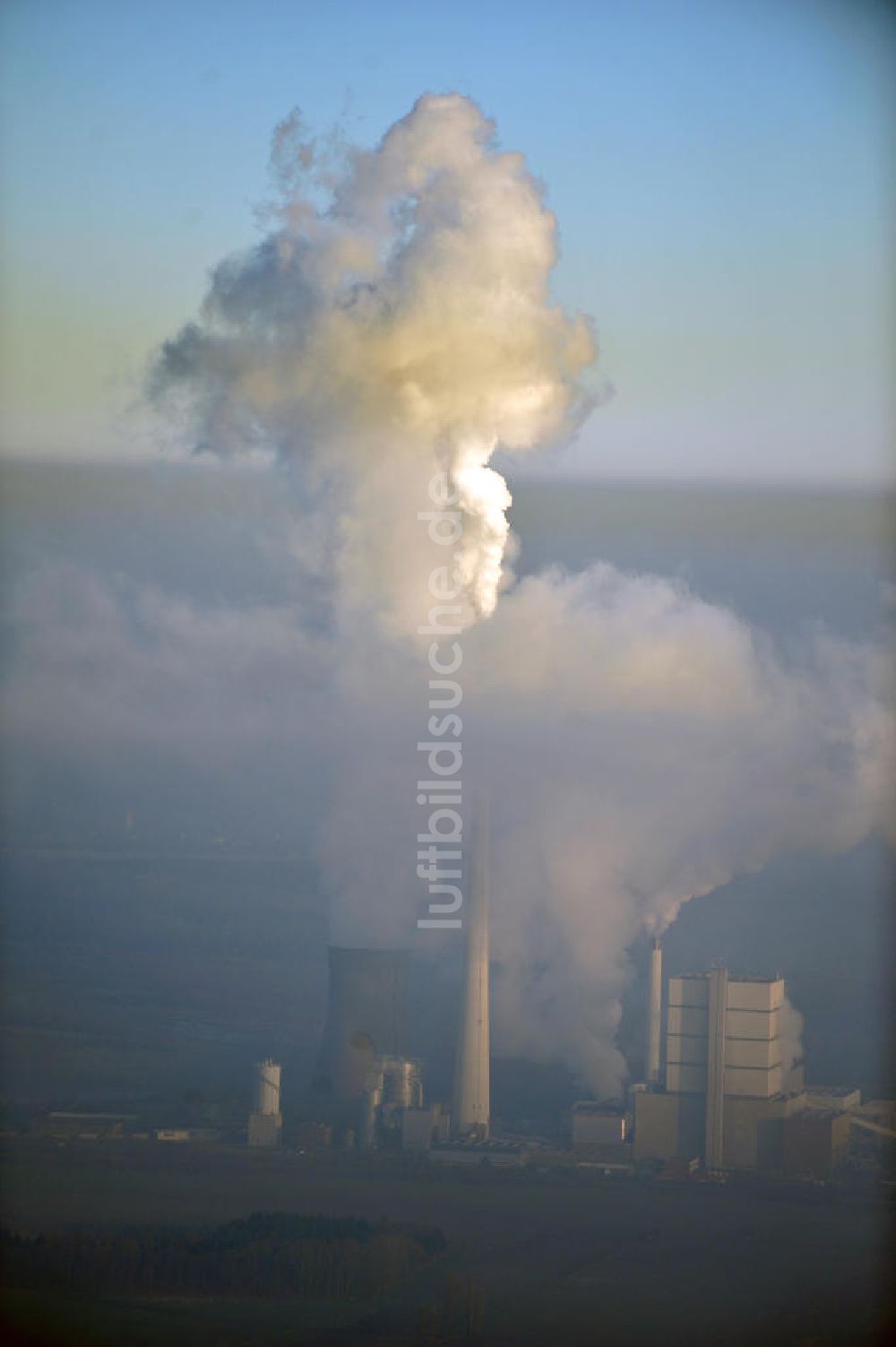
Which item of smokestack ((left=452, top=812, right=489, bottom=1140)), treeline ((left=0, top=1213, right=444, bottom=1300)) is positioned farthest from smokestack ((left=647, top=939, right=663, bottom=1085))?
treeline ((left=0, top=1213, right=444, bottom=1300))

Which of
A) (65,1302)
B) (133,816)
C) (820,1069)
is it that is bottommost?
(65,1302)

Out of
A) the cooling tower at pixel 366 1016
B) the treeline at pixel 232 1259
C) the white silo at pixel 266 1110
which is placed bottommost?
the treeline at pixel 232 1259

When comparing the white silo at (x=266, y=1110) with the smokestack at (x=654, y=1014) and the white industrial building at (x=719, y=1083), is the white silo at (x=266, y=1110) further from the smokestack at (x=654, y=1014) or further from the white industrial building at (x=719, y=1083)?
the smokestack at (x=654, y=1014)

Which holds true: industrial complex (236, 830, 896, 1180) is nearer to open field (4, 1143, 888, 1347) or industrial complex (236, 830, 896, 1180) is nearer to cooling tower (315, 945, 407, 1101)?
cooling tower (315, 945, 407, 1101)

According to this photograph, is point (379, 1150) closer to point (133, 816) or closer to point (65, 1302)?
point (65, 1302)

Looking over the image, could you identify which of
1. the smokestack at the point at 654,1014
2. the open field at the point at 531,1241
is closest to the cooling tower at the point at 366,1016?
the open field at the point at 531,1241

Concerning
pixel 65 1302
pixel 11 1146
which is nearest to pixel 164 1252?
pixel 65 1302
